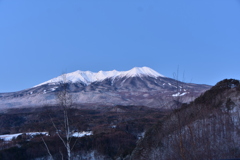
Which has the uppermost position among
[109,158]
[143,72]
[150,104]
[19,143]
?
[143,72]

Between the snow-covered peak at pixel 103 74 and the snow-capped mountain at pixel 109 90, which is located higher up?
the snow-covered peak at pixel 103 74

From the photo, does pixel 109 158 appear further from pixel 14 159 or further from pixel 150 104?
pixel 150 104

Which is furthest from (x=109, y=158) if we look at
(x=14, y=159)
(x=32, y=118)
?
(x=32, y=118)

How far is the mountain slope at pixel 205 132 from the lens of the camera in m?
8.26

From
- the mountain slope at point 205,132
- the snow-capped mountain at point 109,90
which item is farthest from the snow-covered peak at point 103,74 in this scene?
the mountain slope at point 205,132

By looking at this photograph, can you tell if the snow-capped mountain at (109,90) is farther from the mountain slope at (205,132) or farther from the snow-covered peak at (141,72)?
the mountain slope at (205,132)

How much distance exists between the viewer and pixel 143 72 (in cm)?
14288

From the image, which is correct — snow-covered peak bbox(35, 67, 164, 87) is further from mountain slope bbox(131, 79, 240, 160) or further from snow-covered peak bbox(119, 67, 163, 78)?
mountain slope bbox(131, 79, 240, 160)

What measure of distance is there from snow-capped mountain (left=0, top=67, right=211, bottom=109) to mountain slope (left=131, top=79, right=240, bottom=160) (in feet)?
104

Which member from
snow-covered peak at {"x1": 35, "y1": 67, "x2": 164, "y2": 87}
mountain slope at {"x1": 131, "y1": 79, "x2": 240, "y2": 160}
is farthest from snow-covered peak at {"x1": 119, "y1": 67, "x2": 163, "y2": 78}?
mountain slope at {"x1": 131, "y1": 79, "x2": 240, "y2": 160}

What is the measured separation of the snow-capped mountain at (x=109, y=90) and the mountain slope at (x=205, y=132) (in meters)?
31.6

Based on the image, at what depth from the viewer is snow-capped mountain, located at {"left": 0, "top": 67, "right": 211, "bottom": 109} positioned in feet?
271

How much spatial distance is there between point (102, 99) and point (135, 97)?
38.2 feet

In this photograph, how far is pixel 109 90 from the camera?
107 metres
